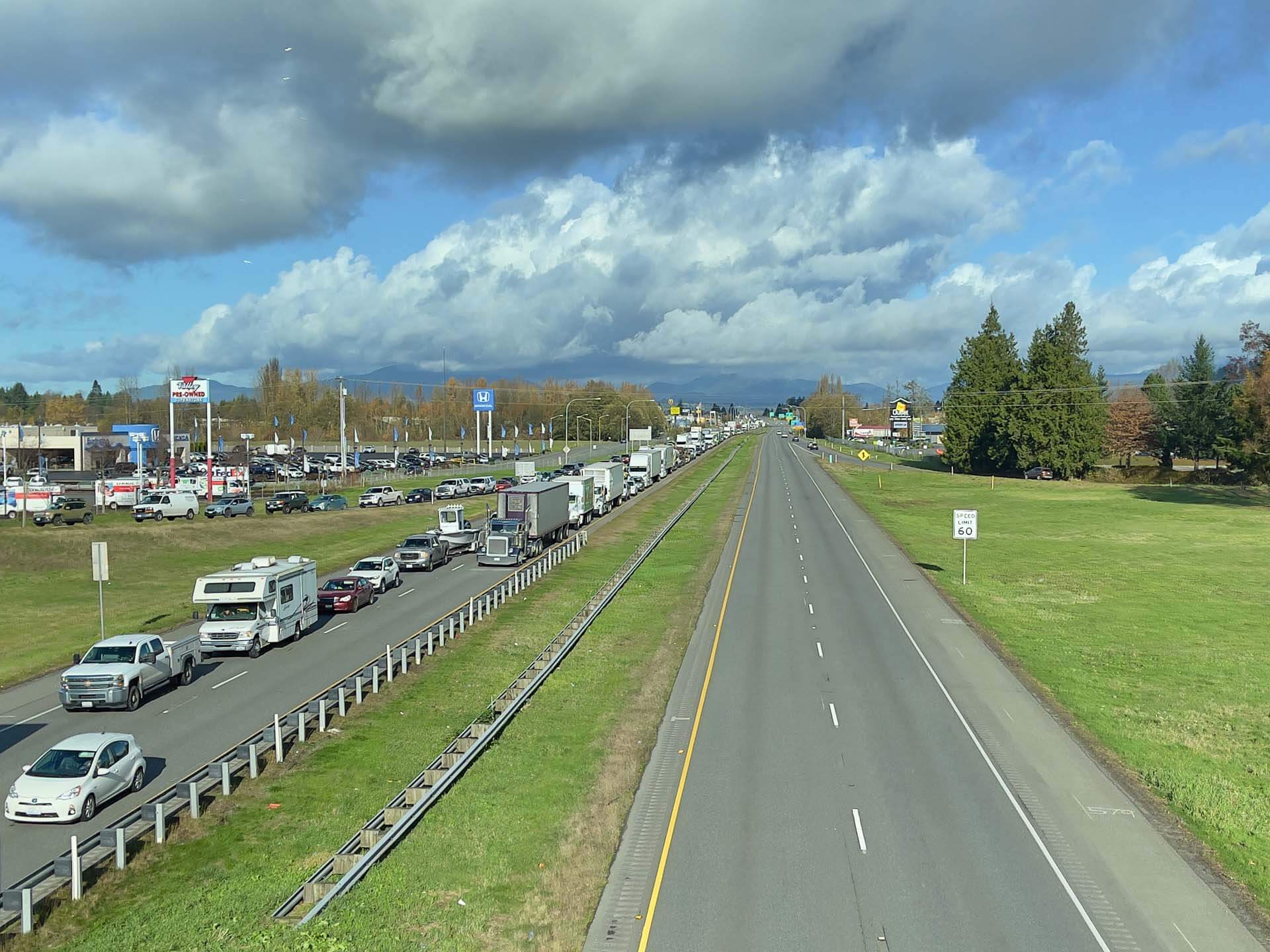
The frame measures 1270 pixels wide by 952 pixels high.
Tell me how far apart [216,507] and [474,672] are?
5058cm

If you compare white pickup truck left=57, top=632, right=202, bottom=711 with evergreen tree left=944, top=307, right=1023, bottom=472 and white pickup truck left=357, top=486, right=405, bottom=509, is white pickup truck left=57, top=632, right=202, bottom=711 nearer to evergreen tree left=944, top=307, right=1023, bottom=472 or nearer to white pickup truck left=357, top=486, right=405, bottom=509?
white pickup truck left=357, top=486, right=405, bottom=509

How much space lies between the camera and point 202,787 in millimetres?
21516

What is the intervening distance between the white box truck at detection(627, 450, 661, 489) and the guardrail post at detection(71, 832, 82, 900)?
95.7m

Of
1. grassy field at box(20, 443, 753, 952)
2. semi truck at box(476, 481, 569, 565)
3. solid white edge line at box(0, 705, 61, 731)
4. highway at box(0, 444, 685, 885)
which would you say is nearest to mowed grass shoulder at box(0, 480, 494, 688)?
solid white edge line at box(0, 705, 61, 731)

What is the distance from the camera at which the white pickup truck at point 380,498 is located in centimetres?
8588

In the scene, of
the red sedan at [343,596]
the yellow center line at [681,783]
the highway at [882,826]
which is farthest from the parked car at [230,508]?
the highway at [882,826]

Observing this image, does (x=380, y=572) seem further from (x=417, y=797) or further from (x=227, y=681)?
(x=417, y=797)

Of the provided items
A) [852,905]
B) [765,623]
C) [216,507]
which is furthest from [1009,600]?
[216,507]

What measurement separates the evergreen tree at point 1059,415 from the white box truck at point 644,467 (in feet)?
161

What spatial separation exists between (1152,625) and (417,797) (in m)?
34.6

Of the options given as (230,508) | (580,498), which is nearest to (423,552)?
(580,498)

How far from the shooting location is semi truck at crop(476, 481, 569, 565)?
55625 mm

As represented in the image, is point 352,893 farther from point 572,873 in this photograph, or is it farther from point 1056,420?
point 1056,420

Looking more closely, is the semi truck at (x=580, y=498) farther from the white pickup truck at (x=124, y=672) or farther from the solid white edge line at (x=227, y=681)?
the white pickup truck at (x=124, y=672)
